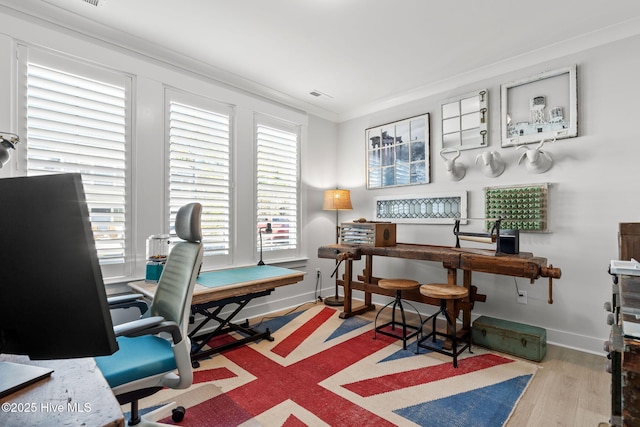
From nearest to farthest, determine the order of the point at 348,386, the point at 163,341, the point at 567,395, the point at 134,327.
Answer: the point at 134,327 < the point at 163,341 < the point at 567,395 < the point at 348,386

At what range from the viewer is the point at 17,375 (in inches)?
29.4

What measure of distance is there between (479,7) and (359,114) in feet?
7.38

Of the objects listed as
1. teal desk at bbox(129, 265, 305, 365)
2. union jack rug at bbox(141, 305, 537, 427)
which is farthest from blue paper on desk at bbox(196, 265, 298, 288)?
union jack rug at bbox(141, 305, 537, 427)

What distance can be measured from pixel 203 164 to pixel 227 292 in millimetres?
1442

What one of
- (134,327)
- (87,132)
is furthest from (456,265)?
(87,132)

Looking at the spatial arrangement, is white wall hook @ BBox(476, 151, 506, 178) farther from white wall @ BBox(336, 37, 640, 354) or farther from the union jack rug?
the union jack rug

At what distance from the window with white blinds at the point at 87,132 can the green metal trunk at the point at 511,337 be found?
330 centimetres

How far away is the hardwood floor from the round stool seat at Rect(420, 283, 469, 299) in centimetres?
76

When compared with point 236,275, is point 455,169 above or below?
above

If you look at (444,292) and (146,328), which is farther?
(444,292)

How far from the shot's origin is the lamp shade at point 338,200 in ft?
13.8

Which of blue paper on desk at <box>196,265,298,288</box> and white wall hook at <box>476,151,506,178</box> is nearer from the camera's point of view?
blue paper on desk at <box>196,265,298,288</box>

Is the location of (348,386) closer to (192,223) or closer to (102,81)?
(192,223)

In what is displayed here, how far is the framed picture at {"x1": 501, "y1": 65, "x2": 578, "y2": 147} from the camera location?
9.17 feet
